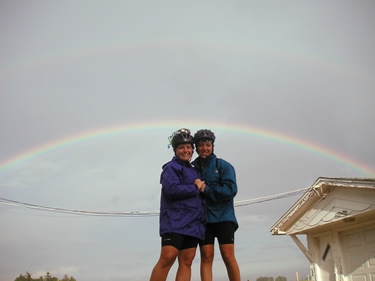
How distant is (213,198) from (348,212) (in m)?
6.09

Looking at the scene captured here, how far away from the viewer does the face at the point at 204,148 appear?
377 centimetres

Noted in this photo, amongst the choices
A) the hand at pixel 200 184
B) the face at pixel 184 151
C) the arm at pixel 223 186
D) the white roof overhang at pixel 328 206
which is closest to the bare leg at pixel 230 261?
the arm at pixel 223 186

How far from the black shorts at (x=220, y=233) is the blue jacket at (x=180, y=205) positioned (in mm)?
171

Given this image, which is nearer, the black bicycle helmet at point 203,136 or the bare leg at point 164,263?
the bare leg at point 164,263

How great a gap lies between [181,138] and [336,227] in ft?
23.6

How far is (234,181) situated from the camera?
11.7 ft

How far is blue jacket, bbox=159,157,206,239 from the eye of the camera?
3.22 metres

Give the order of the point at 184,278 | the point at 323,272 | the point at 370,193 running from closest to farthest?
1. the point at 184,278
2. the point at 370,193
3. the point at 323,272

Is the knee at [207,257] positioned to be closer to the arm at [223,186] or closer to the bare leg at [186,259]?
the bare leg at [186,259]

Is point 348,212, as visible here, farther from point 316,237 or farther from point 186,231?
point 186,231

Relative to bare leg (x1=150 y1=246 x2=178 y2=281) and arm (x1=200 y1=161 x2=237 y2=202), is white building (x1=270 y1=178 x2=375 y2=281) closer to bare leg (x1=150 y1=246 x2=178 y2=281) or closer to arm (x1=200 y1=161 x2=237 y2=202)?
arm (x1=200 y1=161 x2=237 y2=202)

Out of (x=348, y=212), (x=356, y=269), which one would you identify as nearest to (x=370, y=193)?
(x=348, y=212)

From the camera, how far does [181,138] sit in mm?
3607

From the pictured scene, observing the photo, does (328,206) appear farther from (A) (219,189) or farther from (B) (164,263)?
(B) (164,263)
